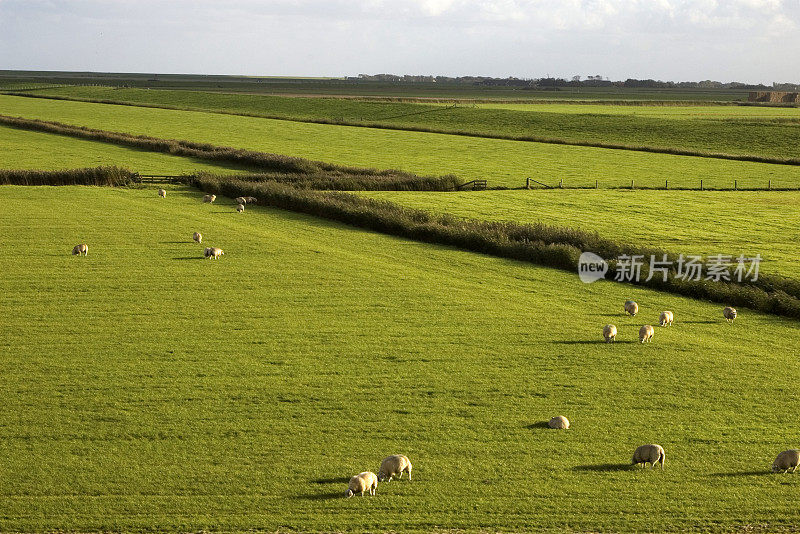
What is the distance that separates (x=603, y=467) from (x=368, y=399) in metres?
6.13

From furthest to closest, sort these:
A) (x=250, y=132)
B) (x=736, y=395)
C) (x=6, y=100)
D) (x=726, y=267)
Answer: (x=6, y=100) < (x=250, y=132) < (x=726, y=267) < (x=736, y=395)

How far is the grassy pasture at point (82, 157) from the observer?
66.7 m

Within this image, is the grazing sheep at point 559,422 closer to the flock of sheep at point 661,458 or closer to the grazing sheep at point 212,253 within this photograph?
the flock of sheep at point 661,458

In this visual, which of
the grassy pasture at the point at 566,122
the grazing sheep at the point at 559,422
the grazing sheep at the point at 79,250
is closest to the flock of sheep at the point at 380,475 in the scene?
the grazing sheep at the point at 559,422

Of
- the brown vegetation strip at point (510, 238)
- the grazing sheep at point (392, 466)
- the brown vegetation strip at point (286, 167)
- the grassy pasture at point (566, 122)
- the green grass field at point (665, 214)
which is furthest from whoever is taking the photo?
the grassy pasture at point (566, 122)

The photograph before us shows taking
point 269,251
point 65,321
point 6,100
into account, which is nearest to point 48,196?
point 269,251

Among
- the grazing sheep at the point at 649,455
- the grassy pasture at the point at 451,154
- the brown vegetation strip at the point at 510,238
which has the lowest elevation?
the grazing sheep at the point at 649,455

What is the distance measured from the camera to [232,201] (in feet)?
174

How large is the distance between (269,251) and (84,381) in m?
16.9

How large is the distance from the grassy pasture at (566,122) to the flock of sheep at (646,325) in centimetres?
5983

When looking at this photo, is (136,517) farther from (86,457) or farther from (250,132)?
(250,132)

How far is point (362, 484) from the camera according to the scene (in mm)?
15953

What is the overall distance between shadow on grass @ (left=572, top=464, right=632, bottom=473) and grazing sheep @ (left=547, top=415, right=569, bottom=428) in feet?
6.18

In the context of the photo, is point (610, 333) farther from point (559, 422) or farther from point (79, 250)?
point (79, 250)
